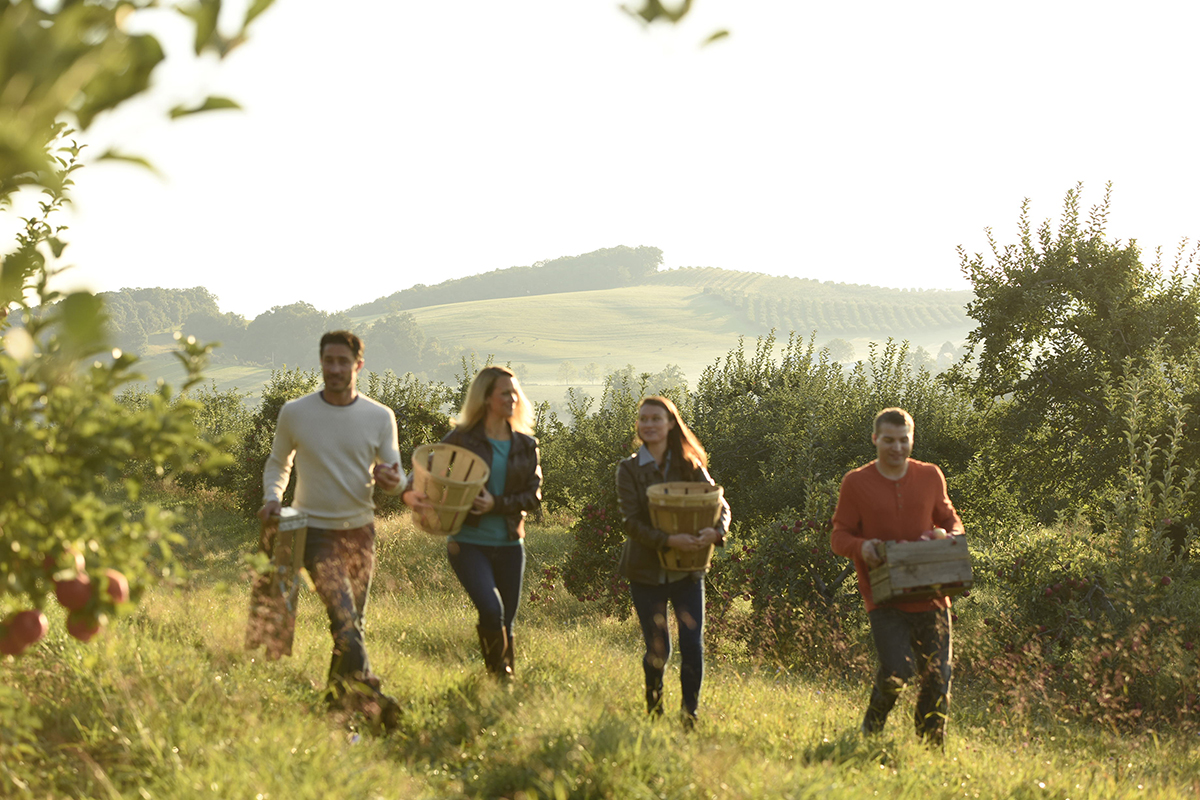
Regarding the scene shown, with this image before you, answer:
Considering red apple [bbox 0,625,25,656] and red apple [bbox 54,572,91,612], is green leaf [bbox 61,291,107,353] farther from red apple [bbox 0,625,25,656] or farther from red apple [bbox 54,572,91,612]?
red apple [bbox 0,625,25,656]

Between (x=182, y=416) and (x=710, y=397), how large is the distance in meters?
11.7

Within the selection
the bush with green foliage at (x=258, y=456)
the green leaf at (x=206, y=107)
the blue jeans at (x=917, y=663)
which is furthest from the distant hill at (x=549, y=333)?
the green leaf at (x=206, y=107)

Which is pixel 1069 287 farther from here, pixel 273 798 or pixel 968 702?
pixel 273 798

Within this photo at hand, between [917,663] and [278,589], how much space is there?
334 centimetres

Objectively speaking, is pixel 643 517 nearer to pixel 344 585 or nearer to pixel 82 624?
pixel 344 585

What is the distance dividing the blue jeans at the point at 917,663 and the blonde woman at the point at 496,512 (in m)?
1.99

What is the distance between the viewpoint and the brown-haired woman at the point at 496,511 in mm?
4520

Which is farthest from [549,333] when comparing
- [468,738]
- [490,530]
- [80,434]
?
[80,434]

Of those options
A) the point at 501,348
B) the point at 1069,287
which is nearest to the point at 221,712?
the point at 1069,287

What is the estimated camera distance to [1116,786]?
14.0 feet

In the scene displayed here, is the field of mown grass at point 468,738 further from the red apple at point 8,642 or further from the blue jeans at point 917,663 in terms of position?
the red apple at point 8,642

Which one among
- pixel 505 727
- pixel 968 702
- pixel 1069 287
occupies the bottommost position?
pixel 968 702

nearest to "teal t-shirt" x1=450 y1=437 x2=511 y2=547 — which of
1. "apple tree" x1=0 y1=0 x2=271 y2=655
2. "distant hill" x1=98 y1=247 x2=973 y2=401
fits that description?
"apple tree" x1=0 y1=0 x2=271 y2=655

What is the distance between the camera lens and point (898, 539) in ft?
15.0
